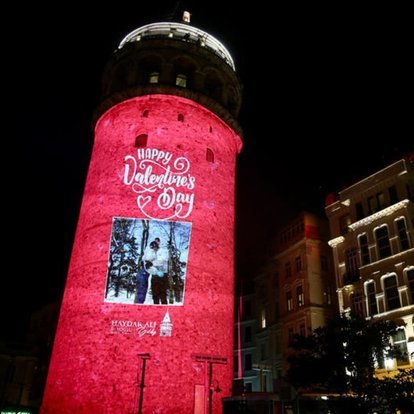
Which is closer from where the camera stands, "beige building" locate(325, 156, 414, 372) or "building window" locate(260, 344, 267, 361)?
"beige building" locate(325, 156, 414, 372)

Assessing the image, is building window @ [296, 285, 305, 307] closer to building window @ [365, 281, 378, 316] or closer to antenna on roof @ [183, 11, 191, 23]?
building window @ [365, 281, 378, 316]

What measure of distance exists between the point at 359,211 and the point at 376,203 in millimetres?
1469

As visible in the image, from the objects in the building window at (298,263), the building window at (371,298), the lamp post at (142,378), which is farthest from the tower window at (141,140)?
the building window at (298,263)

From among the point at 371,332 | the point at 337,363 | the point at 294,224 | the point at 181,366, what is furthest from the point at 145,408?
the point at 294,224

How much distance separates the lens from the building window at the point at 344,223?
1283 inches

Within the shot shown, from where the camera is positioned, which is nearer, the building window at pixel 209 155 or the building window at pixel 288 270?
the building window at pixel 209 155

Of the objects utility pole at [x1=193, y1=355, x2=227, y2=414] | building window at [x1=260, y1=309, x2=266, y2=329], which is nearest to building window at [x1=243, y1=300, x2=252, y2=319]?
building window at [x1=260, y1=309, x2=266, y2=329]

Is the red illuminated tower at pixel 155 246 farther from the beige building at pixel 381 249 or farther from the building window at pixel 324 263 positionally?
the building window at pixel 324 263

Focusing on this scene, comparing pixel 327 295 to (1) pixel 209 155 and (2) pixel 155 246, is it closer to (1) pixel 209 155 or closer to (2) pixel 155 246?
(1) pixel 209 155

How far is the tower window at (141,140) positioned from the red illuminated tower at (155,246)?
0.20 feet

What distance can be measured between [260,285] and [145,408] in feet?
79.7

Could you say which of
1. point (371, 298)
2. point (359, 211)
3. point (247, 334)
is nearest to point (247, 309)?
point (247, 334)

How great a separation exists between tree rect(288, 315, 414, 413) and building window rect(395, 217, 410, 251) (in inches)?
361

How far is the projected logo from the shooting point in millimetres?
24922
